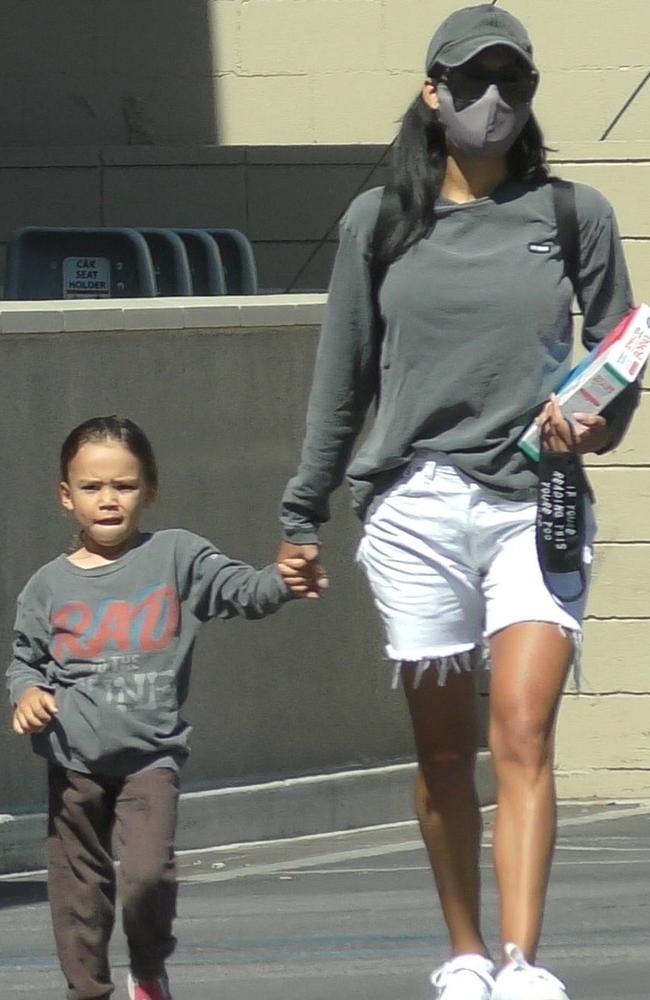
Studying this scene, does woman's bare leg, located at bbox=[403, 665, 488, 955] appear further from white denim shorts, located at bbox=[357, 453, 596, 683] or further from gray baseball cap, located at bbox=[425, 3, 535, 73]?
gray baseball cap, located at bbox=[425, 3, 535, 73]

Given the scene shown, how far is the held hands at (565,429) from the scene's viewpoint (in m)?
4.27

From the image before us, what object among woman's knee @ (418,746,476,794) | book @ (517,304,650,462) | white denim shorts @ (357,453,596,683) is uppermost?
book @ (517,304,650,462)

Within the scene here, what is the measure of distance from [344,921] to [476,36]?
2.83 m

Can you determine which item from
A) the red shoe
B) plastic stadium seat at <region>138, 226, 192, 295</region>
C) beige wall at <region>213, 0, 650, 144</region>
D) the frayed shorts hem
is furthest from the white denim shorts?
beige wall at <region>213, 0, 650, 144</region>

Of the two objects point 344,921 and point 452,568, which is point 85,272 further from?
point 452,568

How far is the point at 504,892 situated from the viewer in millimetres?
4293

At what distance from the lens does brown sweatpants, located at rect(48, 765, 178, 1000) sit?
455 cm

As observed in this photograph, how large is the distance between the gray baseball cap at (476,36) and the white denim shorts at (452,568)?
81cm

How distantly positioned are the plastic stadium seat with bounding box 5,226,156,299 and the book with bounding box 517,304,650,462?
4.48 metres

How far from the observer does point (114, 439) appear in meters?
4.77

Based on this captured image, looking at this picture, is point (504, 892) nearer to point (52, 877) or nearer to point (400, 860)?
point (52, 877)

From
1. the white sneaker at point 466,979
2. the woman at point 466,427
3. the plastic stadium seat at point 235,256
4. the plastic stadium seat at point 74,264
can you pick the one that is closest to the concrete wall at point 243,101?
the plastic stadium seat at point 235,256

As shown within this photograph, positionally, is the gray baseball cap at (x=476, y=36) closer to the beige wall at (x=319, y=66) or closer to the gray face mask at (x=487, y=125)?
the gray face mask at (x=487, y=125)

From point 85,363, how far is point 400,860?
1976mm
